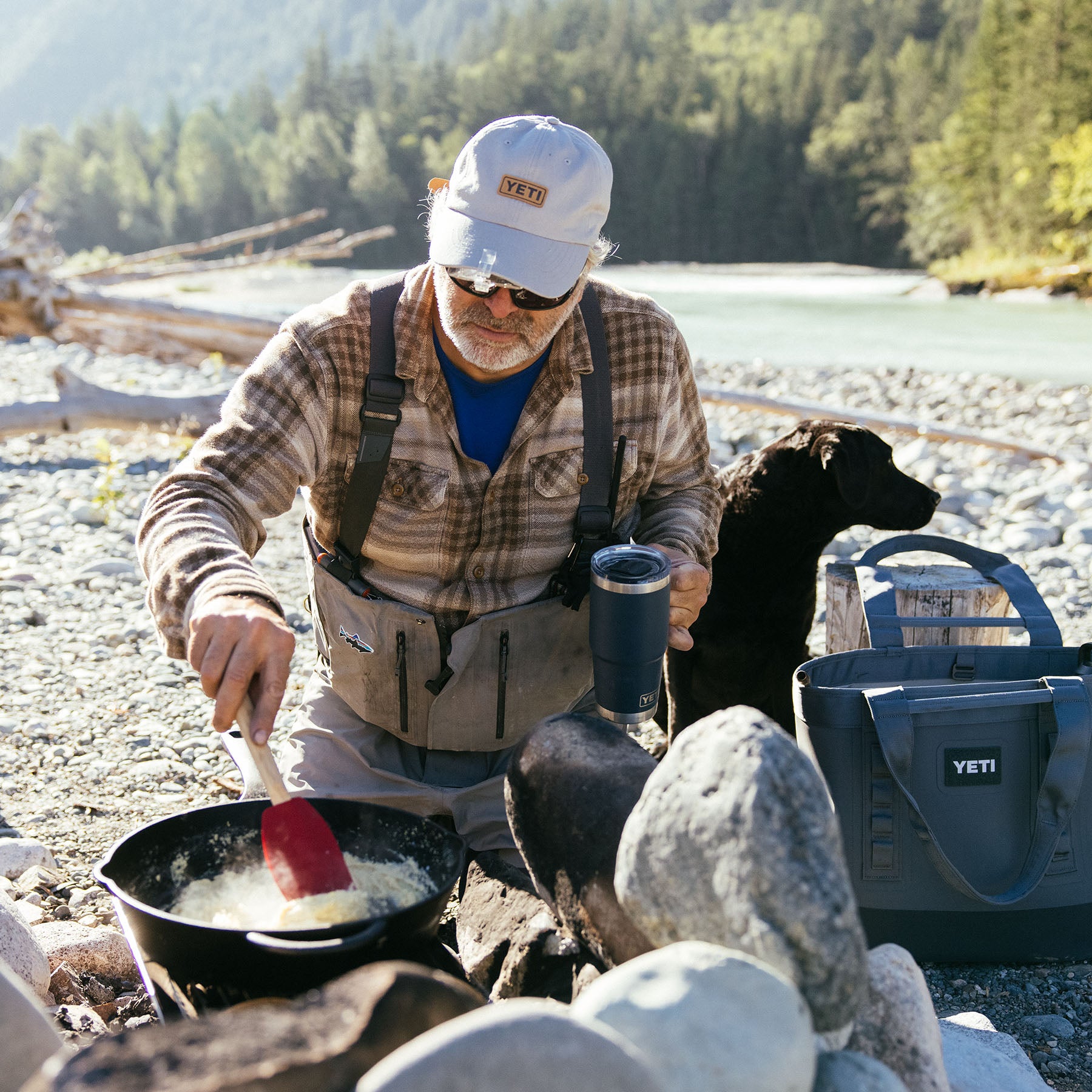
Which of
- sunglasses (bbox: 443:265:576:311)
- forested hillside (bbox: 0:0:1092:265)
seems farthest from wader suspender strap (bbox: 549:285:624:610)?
forested hillside (bbox: 0:0:1092:265)

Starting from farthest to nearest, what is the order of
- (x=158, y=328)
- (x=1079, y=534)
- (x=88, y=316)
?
(x=88, y=316) < (x=158, y=328) < (x=1079, y=534)

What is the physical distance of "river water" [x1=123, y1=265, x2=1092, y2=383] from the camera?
16203 millimetres

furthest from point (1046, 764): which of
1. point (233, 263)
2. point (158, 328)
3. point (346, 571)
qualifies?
point (233, 263)

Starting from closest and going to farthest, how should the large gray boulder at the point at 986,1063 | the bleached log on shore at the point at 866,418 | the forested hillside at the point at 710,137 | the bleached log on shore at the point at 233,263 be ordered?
the large gray boulder at the point at 986,1063 → the bleached log on shore at the point at 866,418 → the bleached log on shore at the point at 233,263 → the forested hillside at the point at 710,137

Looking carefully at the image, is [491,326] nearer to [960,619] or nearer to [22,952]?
[960,619]

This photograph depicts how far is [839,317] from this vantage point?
24922mm

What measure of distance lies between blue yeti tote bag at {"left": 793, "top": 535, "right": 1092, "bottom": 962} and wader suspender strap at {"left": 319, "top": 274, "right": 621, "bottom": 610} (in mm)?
618

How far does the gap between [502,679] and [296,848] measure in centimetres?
94

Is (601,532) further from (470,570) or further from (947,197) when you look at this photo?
(947,197)

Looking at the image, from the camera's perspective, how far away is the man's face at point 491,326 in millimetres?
2482

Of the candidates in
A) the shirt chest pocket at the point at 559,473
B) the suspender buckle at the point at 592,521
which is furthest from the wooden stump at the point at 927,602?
the shirt chest pocket at the point at 559,473

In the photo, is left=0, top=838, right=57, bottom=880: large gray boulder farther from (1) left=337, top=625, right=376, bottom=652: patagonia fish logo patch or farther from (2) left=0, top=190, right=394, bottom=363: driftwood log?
(2) left=0, top=190, right=394, bottom=363: driftwood log

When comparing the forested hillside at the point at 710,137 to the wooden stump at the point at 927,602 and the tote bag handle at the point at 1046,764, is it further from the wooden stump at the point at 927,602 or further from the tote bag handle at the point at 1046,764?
the tote bag handle at the point at 1046,764

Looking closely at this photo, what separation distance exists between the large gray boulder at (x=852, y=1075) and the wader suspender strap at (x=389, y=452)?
4.56 ft
